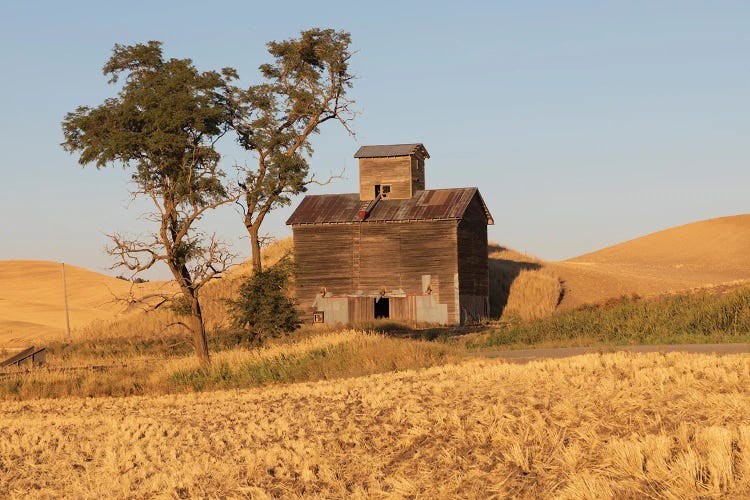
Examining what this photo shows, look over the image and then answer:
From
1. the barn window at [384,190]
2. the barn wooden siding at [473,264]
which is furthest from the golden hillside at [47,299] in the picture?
the barn wooden siding at [473,264]

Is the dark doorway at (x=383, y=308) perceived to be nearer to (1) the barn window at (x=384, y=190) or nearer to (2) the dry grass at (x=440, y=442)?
(1) the barn window at (x=384, y=190)

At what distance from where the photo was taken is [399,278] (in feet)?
166

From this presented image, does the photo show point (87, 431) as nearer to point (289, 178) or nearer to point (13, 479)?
point (13, 479)

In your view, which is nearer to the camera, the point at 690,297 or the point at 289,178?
the point at 690,297

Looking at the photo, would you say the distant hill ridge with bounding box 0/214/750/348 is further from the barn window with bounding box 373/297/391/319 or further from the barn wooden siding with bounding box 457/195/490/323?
the barn window with bounding box 373/297/391/319

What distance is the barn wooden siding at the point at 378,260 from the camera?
50.0 m

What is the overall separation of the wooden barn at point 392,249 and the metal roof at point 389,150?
66 mm

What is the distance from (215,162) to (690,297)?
738 inches

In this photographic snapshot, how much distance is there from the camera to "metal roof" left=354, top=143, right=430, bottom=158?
53.7 m

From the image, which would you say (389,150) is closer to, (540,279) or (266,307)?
(540,279)

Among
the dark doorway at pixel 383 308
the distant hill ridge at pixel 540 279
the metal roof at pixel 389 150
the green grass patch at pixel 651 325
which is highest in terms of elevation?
the metal roof at pixel 389 150

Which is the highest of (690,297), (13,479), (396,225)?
(396,225)

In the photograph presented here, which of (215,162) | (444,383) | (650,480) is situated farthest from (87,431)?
(215,162)

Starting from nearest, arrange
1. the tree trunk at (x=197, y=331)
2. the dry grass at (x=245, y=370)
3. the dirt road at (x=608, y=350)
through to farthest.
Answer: the dirt road at (x=608, y=350), the dry grass at (x=245, y=370), the tree trunk at (x=197, y=331)
